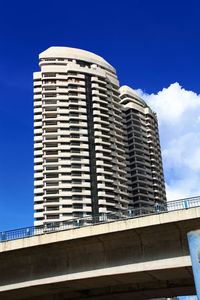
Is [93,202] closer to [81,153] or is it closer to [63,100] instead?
[81,153]

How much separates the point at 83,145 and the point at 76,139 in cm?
269

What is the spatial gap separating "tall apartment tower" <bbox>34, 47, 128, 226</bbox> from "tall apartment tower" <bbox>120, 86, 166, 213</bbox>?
305 inches

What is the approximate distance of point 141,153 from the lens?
134m

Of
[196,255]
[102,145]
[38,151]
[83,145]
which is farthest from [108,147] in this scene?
[196,255]

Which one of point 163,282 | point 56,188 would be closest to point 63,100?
point 56,188

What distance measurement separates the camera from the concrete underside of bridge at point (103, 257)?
1997cm

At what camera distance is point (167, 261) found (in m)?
19.8

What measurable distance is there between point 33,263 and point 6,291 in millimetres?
2304

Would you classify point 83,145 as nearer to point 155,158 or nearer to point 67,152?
point 67,152

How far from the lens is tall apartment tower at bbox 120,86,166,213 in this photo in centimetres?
12662

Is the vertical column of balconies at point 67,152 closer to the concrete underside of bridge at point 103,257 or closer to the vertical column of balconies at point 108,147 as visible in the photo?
the vertical column of balconies at point 108,147

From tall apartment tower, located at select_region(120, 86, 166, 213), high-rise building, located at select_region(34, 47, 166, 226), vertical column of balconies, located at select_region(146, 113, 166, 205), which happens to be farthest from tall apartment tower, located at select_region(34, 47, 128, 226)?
vertical column of balconies, located at select_region(146, 113, 166, 205)

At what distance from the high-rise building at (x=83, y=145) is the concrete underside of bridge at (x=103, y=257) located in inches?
2998

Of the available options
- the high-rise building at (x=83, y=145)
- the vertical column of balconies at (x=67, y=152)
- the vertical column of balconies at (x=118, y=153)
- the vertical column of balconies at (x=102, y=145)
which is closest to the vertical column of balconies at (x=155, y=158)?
the high-rise building at (x=83, y=145)
